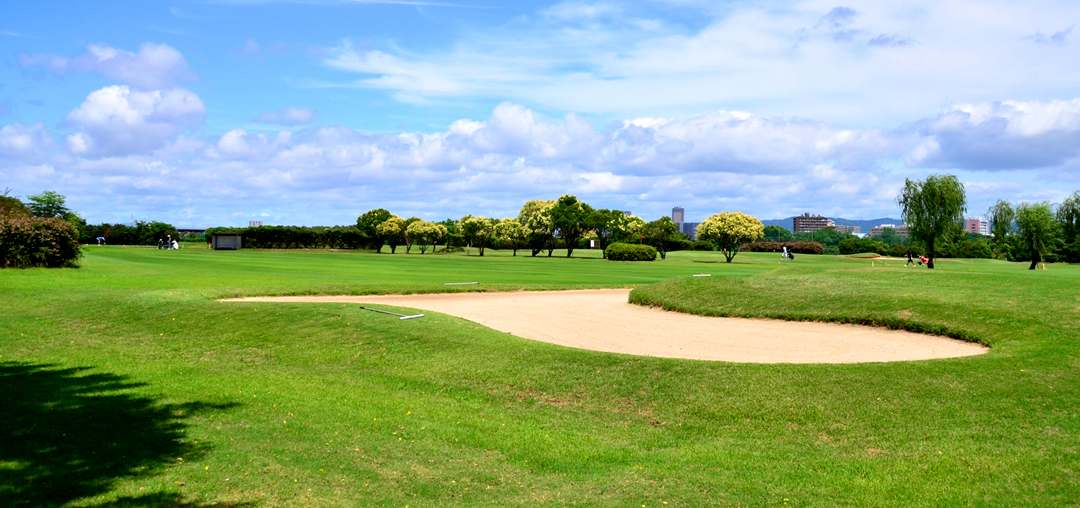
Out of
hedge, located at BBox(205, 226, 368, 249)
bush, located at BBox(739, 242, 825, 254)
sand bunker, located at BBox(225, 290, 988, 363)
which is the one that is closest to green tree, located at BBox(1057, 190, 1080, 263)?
bush, located at BBox(739, 242, 825, 254)

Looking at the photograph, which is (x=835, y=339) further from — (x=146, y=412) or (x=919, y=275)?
(x=146, y=412)

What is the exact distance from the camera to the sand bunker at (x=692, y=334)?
14648 mm

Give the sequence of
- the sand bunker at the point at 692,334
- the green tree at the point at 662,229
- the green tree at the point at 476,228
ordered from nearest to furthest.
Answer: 1. the sand bunker at the point at 692,334
2. the green tree at the point at 662,229
3. the green tree at the point at 476,228

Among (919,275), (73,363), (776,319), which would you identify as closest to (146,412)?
(73,363)

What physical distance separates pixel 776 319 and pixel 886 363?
7547 millimetres

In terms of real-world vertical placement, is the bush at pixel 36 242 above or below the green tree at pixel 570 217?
below

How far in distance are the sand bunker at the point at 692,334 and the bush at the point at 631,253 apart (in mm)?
41404

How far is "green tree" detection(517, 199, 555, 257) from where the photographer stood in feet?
278

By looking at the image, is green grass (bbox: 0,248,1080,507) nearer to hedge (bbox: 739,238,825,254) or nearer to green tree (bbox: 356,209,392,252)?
green tree (bbox: 356,209,392,252)

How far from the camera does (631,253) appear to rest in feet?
216

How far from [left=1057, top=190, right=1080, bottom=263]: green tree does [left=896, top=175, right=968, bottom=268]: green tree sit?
22.4 meters

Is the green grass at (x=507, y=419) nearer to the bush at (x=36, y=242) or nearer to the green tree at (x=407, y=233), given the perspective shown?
the bush at (x=36, y=242)

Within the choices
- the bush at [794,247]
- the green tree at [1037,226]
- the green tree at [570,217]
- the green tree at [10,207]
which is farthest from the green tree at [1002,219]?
the green tree at [10,207]

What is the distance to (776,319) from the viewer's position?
20.0m
